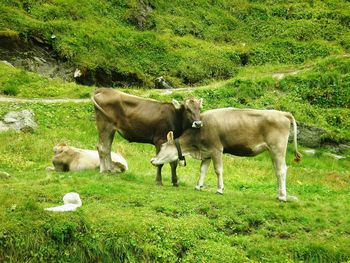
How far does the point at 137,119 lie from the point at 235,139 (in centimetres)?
299

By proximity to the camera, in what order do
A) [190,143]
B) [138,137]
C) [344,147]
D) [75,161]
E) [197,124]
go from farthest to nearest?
[344,147]
[75,161]
[138,137]
[190,143]
[197,124]

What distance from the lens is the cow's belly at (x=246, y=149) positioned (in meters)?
14.6

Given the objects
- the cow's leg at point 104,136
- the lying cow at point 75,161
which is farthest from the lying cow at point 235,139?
the lying cow at point 75,161

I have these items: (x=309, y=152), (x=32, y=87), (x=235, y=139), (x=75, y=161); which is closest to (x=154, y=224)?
(x=235, y=139)

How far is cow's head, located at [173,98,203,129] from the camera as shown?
14844 mm

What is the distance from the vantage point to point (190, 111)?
590 inches

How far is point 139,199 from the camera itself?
13539 mm

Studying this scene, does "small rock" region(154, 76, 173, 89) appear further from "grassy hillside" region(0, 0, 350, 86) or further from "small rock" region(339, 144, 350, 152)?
"small rock" region(339, 144, 350, 152)

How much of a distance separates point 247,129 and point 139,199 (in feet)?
11.5

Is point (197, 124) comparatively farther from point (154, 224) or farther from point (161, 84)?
point (161, 84)

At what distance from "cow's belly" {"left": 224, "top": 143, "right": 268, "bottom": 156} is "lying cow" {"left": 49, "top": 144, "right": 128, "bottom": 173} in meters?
4.23

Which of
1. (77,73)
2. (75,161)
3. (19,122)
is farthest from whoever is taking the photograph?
(77,73)

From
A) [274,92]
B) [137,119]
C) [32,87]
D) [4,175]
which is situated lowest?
[274,92]

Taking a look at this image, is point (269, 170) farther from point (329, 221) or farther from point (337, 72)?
point (337, 72)
